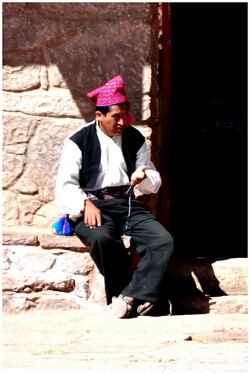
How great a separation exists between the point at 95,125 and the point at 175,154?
3.36 m

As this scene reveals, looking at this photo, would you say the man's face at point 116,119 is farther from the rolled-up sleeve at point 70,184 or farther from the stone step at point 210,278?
the stone step at point 210,278

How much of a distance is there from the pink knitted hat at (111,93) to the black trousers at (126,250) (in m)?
0.57

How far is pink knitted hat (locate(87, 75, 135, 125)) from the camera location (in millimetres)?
5508

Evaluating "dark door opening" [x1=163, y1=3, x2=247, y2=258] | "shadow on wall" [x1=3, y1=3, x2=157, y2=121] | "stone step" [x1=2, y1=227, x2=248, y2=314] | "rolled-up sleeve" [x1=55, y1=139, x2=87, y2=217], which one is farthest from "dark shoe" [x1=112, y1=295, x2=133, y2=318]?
"dark door opening" [x1=163, y1=3, x2=247, y2=258]

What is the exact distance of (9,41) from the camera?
600cm

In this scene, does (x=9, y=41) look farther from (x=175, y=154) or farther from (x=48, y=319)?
(x=175, y=154)

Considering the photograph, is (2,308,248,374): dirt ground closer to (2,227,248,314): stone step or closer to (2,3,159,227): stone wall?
(2,227,248,314): stone step

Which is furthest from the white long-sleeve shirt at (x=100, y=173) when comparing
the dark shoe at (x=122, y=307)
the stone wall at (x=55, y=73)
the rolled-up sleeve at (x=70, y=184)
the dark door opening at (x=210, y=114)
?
the dark door opening at (x=210, y=114)

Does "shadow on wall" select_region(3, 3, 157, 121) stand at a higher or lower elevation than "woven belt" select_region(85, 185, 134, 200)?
higher

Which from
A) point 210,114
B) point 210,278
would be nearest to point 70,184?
point 210,278

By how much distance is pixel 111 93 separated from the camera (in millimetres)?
5520

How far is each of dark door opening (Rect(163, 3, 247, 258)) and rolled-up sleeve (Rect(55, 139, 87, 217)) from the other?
3.05 m

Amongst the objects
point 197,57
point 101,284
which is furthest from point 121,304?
point 197,57

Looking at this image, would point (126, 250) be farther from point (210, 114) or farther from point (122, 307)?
point (210, 114)
